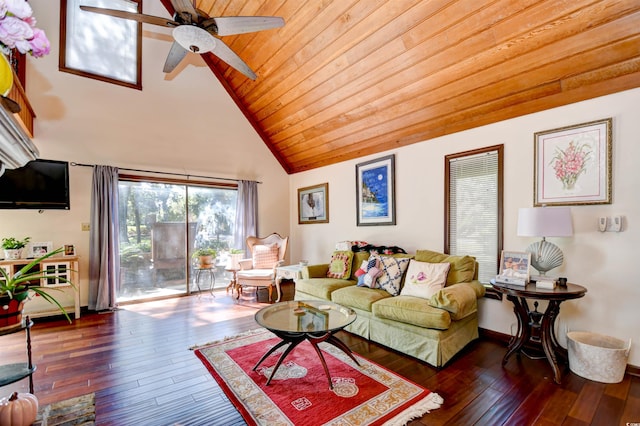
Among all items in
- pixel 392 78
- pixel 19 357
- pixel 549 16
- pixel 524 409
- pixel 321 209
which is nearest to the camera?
pixel 524 409

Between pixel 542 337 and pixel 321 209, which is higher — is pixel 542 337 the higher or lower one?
the lower one

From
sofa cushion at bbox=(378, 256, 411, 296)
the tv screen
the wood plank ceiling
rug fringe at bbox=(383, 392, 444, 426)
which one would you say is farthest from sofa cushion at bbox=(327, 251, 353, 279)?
the tv screen

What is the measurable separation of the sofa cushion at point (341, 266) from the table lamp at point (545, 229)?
6.96ft

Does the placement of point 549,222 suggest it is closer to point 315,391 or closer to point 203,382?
point 315,391

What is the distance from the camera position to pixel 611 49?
229cm

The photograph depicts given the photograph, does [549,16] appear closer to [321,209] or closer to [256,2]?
[256,2]

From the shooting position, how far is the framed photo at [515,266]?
101 inches

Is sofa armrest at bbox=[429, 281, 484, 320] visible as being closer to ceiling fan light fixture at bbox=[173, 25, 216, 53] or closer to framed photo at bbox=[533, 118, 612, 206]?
framed photo at bbox=[533, 118, 612, 206]

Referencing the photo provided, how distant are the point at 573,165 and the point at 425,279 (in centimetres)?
172

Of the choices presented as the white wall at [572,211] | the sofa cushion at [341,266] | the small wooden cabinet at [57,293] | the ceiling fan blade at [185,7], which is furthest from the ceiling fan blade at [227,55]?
the small wooden cabinet at [57,293]

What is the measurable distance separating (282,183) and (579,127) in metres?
4.92

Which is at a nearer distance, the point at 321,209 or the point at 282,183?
the point at 321,209

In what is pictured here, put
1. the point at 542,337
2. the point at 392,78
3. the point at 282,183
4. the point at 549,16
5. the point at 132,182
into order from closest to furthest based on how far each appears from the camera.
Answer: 1. the point at 549,16
2. the point at 542,337
3. the point at 392,78
4. the point at 132,182
5. the point at 282,183

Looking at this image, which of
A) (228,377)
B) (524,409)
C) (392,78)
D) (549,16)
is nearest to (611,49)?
(549,16)
